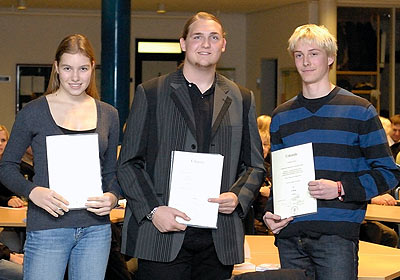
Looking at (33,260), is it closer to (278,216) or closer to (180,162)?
(180,162)

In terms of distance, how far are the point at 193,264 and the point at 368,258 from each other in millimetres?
1540

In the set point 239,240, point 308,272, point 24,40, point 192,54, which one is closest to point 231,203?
point 239,240

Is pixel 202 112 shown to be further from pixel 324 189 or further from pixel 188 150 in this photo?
pixel 324 189

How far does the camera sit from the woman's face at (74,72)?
3.57m

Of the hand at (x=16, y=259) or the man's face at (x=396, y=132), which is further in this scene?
the man's face at (x=396, y=132)

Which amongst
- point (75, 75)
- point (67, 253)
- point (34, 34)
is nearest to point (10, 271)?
point (67, 253)

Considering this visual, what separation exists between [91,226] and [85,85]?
619mm

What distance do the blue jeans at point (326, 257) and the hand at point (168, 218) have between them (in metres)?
0.52

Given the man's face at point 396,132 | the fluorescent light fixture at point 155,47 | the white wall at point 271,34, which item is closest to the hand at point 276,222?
the man's face at point 396,132

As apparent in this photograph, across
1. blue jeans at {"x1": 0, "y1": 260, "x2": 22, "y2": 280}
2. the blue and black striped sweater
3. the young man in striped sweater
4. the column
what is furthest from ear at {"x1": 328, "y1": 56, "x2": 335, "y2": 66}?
the column

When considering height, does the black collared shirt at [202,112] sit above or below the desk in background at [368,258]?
above

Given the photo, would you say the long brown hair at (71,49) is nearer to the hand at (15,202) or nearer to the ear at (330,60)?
the ear at (330,60)

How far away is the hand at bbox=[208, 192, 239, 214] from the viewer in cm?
348

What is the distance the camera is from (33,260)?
344cm
